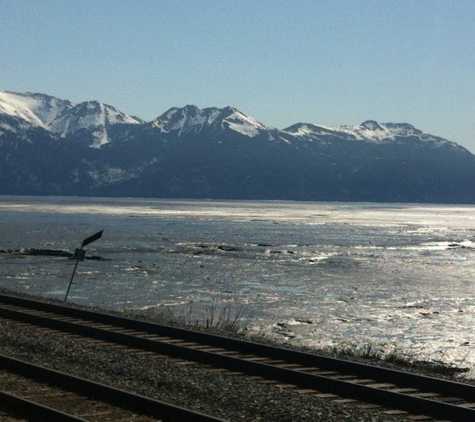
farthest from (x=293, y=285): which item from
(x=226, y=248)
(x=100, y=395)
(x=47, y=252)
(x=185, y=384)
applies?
(x=100, y=395)

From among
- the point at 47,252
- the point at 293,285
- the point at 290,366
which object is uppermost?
the point at 290,366

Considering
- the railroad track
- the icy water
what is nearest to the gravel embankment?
the railroad track

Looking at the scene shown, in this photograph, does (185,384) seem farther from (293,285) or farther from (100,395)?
(293,285)

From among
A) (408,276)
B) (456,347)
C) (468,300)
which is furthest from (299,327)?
(408,276)

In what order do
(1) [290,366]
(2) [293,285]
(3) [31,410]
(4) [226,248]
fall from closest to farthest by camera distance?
(3) [31,410]
(1) [290,366]
(2) [293,285]
(4) [226,248]

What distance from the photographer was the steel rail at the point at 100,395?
39.1 ft

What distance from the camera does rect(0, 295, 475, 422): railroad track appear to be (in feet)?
44.1

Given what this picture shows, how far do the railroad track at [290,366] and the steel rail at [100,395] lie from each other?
10.9 feet

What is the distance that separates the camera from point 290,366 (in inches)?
664

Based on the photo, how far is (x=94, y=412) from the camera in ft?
Result: 41.5

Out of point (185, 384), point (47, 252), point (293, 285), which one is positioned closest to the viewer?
point (185, 384)

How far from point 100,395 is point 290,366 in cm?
467

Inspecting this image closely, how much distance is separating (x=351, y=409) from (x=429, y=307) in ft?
89.2

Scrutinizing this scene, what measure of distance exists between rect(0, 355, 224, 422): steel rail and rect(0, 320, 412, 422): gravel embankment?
88 cm
